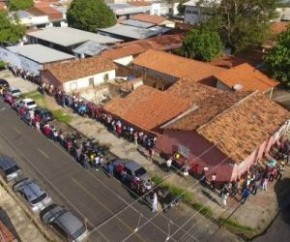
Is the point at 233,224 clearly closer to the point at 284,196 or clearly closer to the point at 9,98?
the point at 284,196

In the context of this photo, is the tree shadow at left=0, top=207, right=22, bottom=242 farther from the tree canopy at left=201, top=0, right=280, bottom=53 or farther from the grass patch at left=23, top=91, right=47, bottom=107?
the tree canopy at left=201, top=0, right=280, bottom=53

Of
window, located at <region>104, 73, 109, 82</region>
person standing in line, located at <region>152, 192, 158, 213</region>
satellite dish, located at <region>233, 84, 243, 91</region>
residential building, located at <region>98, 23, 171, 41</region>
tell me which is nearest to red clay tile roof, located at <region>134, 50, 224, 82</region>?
window, located at <region>104, 73, 109, 82</region>

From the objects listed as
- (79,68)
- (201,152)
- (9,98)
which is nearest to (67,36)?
(79,68)

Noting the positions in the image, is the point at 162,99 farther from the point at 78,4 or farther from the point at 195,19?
the point at 195,19

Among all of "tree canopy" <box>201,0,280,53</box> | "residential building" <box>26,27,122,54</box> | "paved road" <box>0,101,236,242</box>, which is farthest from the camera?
"residential building" <box>26,27,122,54</box>

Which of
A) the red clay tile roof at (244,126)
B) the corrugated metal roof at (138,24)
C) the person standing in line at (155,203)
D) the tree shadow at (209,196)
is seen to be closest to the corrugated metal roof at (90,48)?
the corrugated metal roof at (138,24)

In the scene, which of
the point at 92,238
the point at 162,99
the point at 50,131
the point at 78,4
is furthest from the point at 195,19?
the point at 92,238
